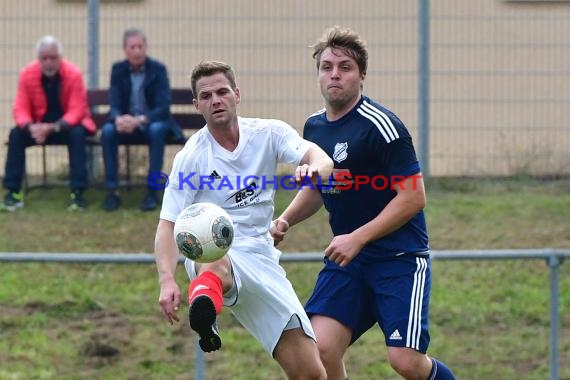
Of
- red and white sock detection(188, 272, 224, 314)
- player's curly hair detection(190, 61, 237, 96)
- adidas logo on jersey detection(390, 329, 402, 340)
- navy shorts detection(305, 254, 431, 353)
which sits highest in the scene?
player's curly hair detection(190, 61, 237, 96)

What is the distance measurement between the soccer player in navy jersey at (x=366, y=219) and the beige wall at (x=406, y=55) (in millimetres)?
4896

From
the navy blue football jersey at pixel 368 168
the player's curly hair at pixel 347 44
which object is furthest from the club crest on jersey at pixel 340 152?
the player's curly hair at pixel 347 44

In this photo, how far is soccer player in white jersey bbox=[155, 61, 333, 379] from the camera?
6547 millimetres

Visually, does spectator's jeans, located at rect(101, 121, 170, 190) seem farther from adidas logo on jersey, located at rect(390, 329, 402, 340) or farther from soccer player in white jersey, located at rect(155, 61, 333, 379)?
adidas logo on jersey, located at rect(390, 329, 402, 340)

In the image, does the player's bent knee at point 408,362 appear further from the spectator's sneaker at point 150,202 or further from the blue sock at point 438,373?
the spectator's sneaker at point 150,202

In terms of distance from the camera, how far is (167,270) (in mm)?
6312

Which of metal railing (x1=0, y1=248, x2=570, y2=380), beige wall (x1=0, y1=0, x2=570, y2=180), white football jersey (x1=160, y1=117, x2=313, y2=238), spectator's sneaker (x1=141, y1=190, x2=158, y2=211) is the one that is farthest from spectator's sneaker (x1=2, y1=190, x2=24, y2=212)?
white football jersey (x1=160, y1=117, x2=313, y2=238)

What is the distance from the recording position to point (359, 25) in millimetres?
11914

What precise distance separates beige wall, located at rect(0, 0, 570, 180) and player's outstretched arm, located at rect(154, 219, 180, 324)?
5543mm

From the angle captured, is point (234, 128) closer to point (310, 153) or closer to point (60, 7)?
point (310, 153)

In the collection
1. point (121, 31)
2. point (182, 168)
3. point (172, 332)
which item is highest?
point (121, 31)

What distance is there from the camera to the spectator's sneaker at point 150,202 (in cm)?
1147

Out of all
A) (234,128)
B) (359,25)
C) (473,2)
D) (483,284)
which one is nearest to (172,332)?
(483,284)

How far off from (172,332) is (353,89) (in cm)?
325
